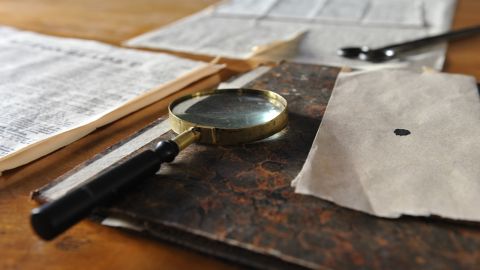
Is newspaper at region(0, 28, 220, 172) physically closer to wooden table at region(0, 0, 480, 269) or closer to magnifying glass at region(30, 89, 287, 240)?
wooden table at region(0, 0, 480, 269)

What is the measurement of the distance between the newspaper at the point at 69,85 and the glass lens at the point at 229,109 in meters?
0.18

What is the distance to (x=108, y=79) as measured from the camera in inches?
36.4

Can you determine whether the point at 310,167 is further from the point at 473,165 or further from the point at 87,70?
the point at 87,70

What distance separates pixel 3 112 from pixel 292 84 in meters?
0.50

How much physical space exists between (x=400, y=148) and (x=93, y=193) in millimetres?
361

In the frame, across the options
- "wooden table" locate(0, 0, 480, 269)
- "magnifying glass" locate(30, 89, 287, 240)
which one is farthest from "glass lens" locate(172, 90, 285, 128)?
"wooden table" locate(0, 0, 480, 269)

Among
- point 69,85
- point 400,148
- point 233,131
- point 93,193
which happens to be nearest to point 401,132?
point 400,148

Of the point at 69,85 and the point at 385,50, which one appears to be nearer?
the point at 69,85

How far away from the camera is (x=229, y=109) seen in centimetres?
63

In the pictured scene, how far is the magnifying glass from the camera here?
407 millimetres

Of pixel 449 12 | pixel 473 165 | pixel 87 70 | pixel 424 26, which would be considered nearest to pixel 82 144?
pixel 87 70

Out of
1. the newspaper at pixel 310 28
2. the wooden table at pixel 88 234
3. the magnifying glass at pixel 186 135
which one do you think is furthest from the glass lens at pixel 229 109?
the newspaper at pixel 310 28

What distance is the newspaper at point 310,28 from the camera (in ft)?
3.46

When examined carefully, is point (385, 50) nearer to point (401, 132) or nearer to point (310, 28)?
point (310, 28)
